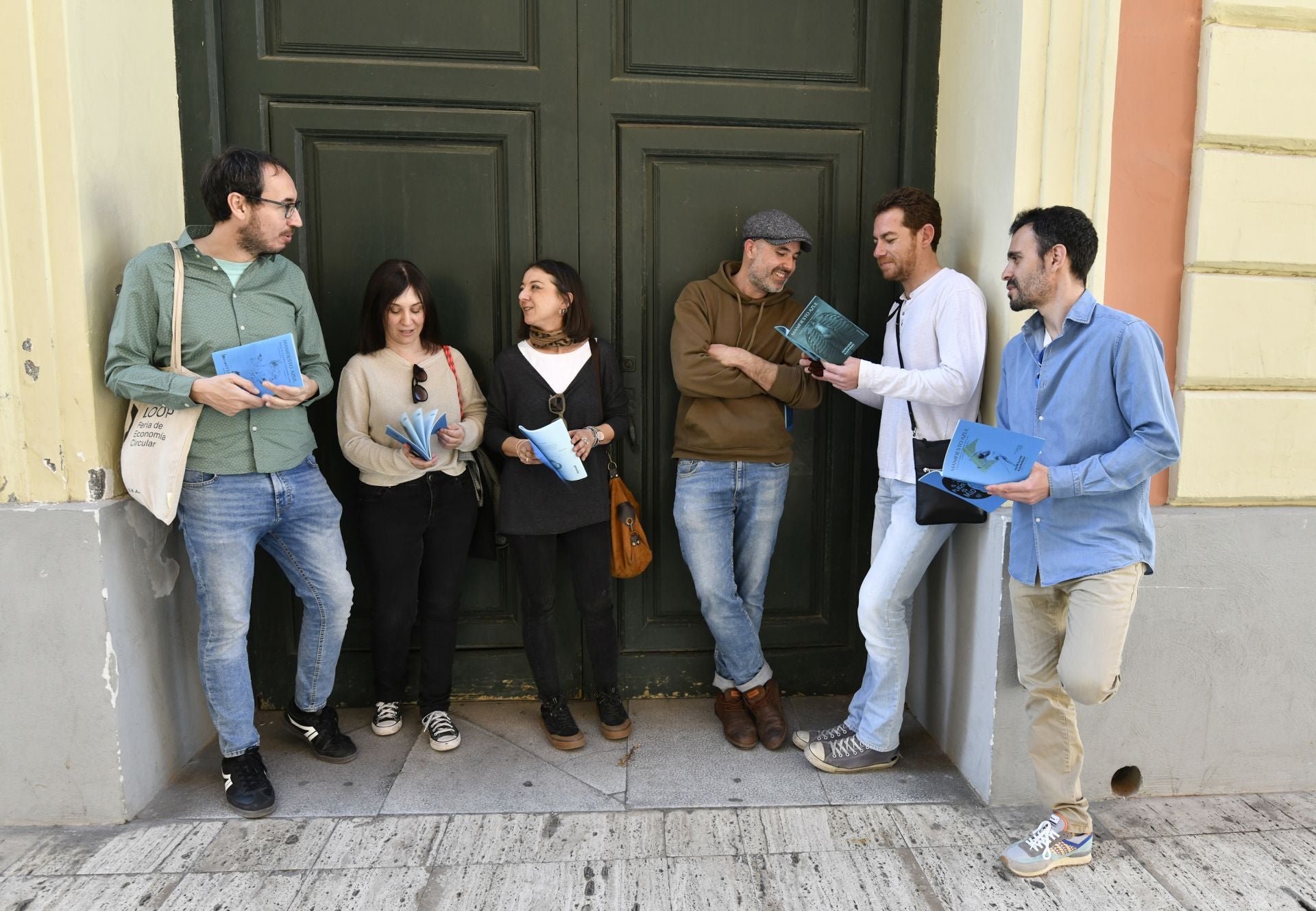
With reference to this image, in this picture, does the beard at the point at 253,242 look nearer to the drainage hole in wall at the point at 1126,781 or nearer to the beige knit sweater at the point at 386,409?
the beige knit sweater at the point at 386,409

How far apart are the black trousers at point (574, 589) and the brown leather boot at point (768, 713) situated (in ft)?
2.00

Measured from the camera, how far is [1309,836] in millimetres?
2990

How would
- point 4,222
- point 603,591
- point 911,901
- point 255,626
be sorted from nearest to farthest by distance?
point 911,901
point 4,222
point 603,591
point 255,626

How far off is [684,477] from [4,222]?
2499 millimetres

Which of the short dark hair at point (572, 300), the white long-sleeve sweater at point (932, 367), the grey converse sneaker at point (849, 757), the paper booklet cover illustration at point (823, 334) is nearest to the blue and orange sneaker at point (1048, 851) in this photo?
the grey converse sneaker at point (849, 757)

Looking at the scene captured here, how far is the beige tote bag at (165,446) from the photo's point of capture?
289 centimetres

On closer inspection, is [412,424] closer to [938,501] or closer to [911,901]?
[938,501]

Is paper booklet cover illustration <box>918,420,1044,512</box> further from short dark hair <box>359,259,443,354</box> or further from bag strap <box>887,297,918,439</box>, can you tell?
short dark hair <box>359,259,443,354</box>

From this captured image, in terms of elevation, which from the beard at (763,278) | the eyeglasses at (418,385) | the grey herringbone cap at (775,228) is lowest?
the eyeglasses at (418,385)

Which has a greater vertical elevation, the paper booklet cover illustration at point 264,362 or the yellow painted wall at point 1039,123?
the yellow painted wall at point 1039,123

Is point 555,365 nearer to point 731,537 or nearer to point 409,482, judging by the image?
point 409,482

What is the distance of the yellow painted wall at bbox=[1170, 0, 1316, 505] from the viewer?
3033 mm

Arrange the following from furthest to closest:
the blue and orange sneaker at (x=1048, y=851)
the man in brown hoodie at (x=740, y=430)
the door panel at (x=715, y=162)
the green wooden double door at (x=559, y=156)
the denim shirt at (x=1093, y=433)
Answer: the door panel at (x=715, y=162) < the green wooden double door at (x=559, y=156) < the man in brown hoodie at (x=740, y=430) < the blue and orange sneaker at (x=1048, y=851) < the denim shirt at (x=1093, y=433)

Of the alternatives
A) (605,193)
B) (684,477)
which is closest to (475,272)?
(605,193)
